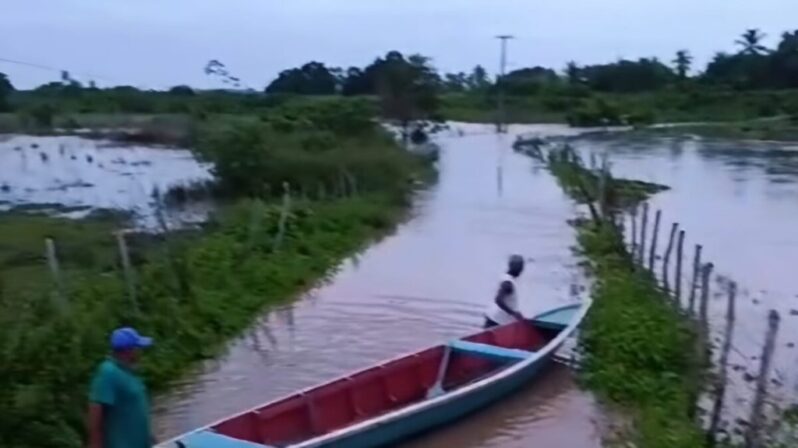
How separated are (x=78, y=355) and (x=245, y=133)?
61.3 feet

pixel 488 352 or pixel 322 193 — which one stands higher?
pixel 322 193

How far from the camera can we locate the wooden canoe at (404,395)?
827cm

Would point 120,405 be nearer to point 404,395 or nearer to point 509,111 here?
point 404,395

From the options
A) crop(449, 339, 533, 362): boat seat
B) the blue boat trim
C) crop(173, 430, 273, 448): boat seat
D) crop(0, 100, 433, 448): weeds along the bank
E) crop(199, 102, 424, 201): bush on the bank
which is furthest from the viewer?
crop(199, 102, 424, 201): bush on the bank

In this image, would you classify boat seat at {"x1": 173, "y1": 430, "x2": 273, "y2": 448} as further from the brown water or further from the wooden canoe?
the brown water

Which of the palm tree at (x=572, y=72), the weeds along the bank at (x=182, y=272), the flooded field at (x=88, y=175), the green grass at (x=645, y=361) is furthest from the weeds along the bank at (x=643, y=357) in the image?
the palm tree at (x=572, y=72)

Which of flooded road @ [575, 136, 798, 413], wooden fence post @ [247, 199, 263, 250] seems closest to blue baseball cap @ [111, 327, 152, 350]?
flooded road @ [575, 136, 798, 413]

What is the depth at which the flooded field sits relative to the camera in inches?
1111

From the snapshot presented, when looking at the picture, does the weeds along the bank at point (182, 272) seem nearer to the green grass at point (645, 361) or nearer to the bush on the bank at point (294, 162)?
the bush on the bank at point (294, 162)

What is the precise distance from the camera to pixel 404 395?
10.1 m

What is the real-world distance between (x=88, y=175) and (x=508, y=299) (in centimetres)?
2978

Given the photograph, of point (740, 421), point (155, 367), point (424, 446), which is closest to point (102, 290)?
point (155, 367)

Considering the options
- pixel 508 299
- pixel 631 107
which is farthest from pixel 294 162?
pixel 631 107

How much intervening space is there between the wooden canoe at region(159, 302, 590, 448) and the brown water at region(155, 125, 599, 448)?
0.36 m
